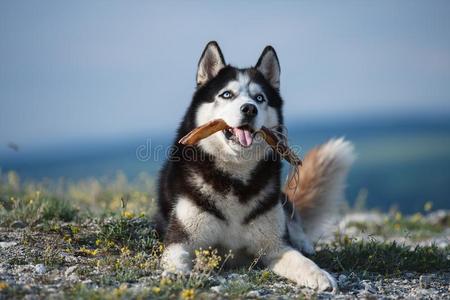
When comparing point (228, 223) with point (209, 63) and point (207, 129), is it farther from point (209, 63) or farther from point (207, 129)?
point (209, 63)

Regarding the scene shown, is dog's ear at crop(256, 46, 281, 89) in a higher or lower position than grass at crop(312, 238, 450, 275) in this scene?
higher

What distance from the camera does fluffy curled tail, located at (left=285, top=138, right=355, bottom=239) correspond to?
6340mm

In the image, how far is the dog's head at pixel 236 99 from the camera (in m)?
4.41

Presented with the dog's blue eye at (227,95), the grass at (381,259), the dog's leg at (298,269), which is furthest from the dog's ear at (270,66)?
the grass at (381,259)

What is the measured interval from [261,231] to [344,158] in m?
2.26

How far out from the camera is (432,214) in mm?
9781

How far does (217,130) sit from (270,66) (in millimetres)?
996

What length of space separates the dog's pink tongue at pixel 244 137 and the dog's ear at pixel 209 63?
764mm

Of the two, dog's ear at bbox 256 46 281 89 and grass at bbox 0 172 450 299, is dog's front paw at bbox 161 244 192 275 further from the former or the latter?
dog's ear at bbox 256 46 281 89

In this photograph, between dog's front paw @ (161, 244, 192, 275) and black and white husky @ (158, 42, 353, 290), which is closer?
dog's front paw @ (161, 244, 192, 275)

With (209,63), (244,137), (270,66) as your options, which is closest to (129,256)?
(244,137)

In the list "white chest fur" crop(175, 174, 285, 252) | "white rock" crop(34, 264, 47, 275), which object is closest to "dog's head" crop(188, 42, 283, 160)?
"white chest fur" crop(175, 174, 285, 252)

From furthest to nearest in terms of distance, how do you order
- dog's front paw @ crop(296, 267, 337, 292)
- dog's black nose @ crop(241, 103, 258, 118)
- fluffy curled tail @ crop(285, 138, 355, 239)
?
fluffy curled tail @ crop(285, 138, 355, 239) < dog's black nose @ crop(241, 103, 258, 118) < dog's front paw @ crop(296, 267, 337, 292)

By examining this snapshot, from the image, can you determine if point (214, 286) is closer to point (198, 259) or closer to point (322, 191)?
point (198, 259)
